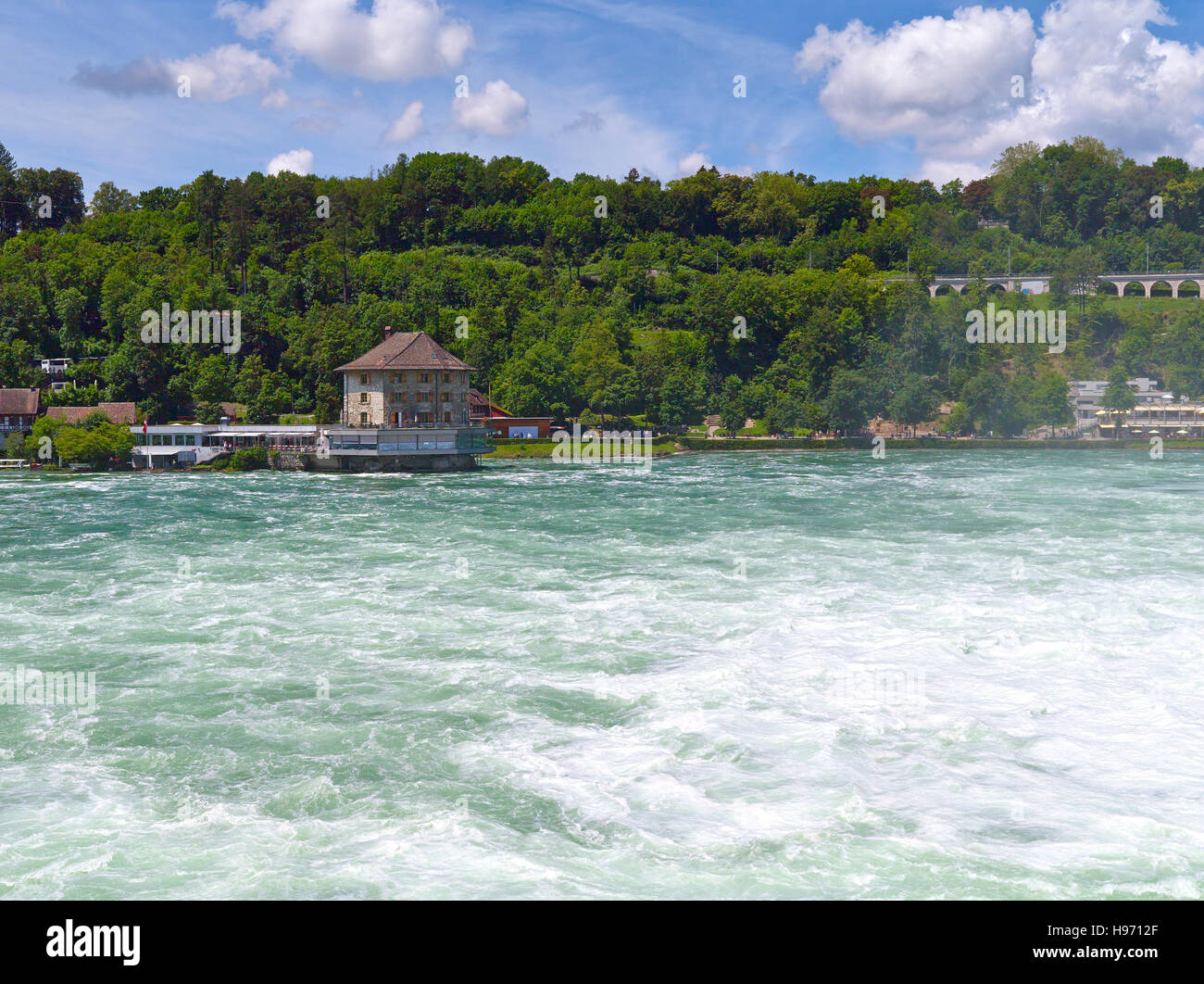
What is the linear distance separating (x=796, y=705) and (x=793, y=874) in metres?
6.69

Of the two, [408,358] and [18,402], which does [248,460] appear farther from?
[18,402]

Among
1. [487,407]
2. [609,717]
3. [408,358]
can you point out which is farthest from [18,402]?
[609,717]

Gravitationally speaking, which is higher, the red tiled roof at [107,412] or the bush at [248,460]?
the red tiled roof at [107,412]

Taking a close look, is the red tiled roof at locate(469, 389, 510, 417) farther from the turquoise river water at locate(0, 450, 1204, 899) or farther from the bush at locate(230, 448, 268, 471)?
the turquoise river water at locate(0, 450, 1204, 899)

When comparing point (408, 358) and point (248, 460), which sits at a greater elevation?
point (408, 358)

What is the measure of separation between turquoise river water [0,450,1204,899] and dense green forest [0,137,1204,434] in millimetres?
64427

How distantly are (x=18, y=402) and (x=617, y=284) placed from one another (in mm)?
65734

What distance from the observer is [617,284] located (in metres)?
128

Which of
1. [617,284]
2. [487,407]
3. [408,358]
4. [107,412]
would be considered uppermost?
[617,284]

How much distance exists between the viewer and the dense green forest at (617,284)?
4031 inches

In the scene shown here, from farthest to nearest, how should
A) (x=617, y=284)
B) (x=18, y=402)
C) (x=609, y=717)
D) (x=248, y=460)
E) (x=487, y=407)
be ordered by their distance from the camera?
(x=617, y=284), (x=487, y=407), (x=18, y=402), (x=248, y=460), (x=609, y=717)

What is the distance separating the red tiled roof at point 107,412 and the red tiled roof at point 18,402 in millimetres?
1494

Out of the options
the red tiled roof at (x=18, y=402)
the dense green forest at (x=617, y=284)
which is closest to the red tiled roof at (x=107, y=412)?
the red tiled roof at (x=18, y=402)

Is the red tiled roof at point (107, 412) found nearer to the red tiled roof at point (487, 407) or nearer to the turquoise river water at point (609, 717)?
the red tiled roof at point (487, 407)
